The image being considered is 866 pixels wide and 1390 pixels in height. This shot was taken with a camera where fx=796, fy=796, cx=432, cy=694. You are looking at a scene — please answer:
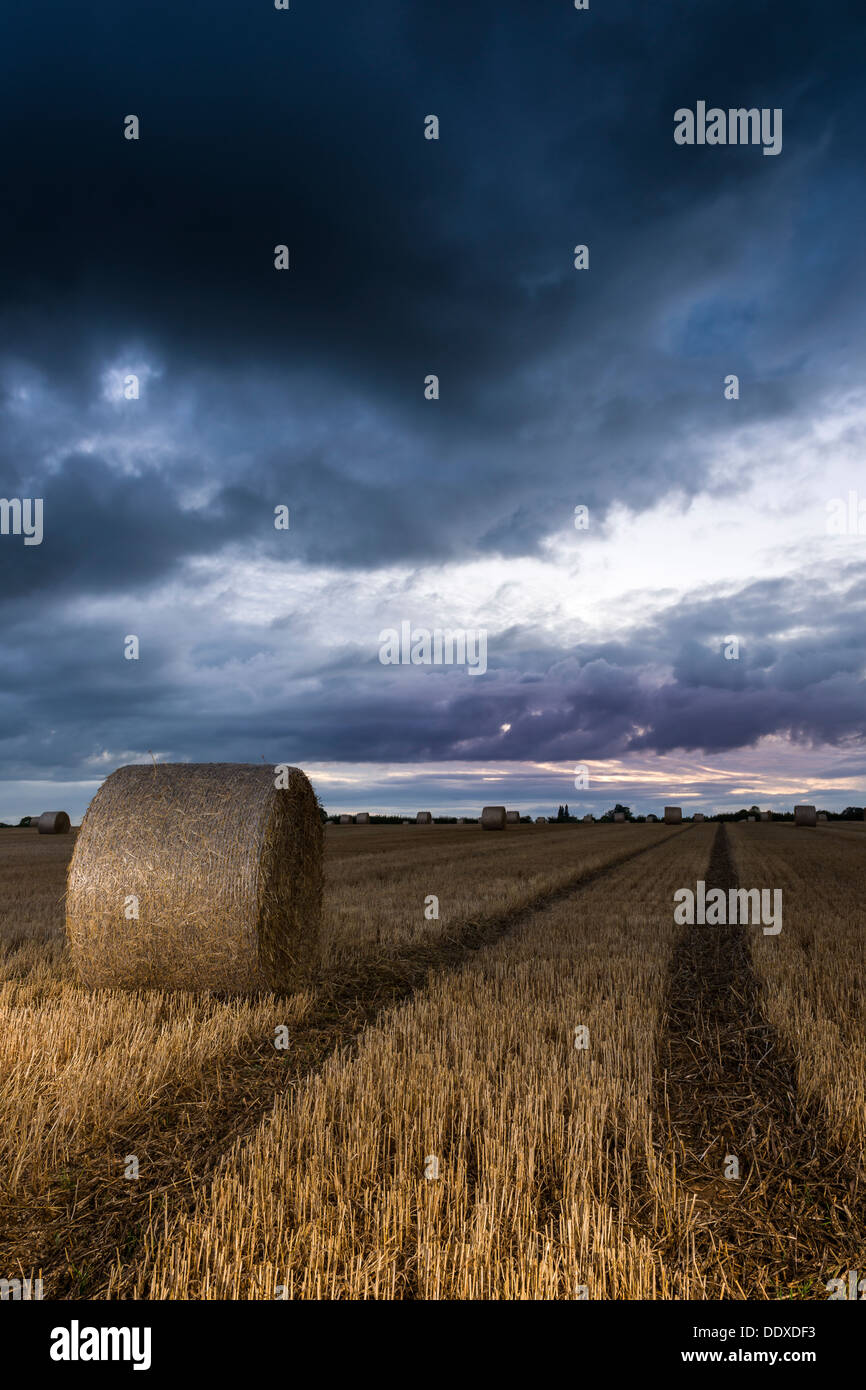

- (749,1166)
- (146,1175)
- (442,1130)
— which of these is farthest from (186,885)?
(749,1166)

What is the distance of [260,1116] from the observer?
18.4 ft

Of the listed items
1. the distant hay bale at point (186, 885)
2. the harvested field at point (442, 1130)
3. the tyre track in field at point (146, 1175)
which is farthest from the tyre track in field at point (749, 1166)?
the distant hay bale at point (186, 885)

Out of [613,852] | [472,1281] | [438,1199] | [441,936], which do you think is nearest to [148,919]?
[441,936]

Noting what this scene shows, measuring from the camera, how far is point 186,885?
874 cm

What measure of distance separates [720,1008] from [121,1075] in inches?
244

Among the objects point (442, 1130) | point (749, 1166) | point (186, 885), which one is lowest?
point (749, 1166)

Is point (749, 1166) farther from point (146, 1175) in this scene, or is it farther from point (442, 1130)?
point (146, 1175)

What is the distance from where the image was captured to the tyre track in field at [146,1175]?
3.92m

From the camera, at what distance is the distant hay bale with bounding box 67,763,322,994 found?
8648 mm

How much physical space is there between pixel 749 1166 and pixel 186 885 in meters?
6.06

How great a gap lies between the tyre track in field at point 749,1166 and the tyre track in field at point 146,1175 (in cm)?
273
